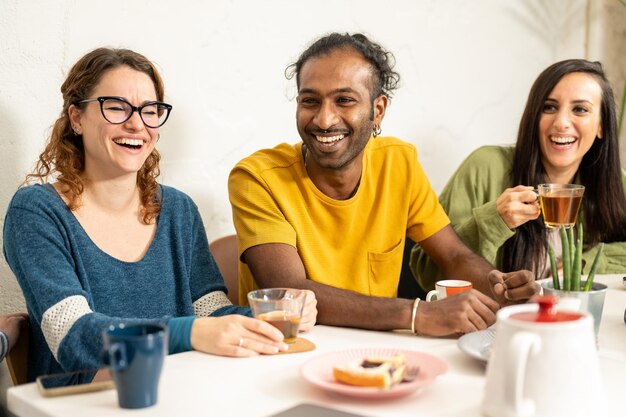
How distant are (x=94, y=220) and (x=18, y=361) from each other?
0.36 meters

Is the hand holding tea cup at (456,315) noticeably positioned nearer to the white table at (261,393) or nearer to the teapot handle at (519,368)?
the white table at (261,393)

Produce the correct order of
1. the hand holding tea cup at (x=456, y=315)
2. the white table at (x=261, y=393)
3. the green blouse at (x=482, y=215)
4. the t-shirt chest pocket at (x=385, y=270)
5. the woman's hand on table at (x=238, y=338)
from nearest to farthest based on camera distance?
the white table at (x=261, y=393) < the woman's hand on table at (x=238, y=338) < the hand holding tea cup at (x=456, y=315) < the t-shirt chest pocket at (x=385, y=270) < the green blouse at (x=482, y=215)

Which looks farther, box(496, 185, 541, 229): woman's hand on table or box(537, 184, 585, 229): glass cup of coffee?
box(496, 185, 541, 229): woman's hand on table

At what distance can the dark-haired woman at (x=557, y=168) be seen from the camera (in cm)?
247

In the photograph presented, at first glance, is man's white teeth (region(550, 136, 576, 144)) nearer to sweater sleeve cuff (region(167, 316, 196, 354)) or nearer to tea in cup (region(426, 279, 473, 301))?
tea in cup (region(426, 279, 473, 301))

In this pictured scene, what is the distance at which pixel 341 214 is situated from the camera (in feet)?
6.88

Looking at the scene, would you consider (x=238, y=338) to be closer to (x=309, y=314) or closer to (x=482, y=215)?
(x=309, y=314)

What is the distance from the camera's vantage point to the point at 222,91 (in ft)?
8.13

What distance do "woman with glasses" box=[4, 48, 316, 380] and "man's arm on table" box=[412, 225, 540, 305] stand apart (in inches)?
18.4

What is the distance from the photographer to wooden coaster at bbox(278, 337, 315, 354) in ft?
4.73

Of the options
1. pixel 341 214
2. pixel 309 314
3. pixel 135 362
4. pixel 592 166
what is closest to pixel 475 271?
pixel 341 214

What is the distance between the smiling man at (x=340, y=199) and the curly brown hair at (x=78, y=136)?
0.25 metres

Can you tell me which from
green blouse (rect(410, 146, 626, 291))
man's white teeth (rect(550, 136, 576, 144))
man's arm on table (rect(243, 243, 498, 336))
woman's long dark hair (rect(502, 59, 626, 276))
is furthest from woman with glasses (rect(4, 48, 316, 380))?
man's white teeth (rect(550, 136, 576, 144))

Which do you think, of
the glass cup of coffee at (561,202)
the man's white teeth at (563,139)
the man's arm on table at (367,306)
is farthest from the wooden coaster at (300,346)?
the man's white teeth at (563,139)
